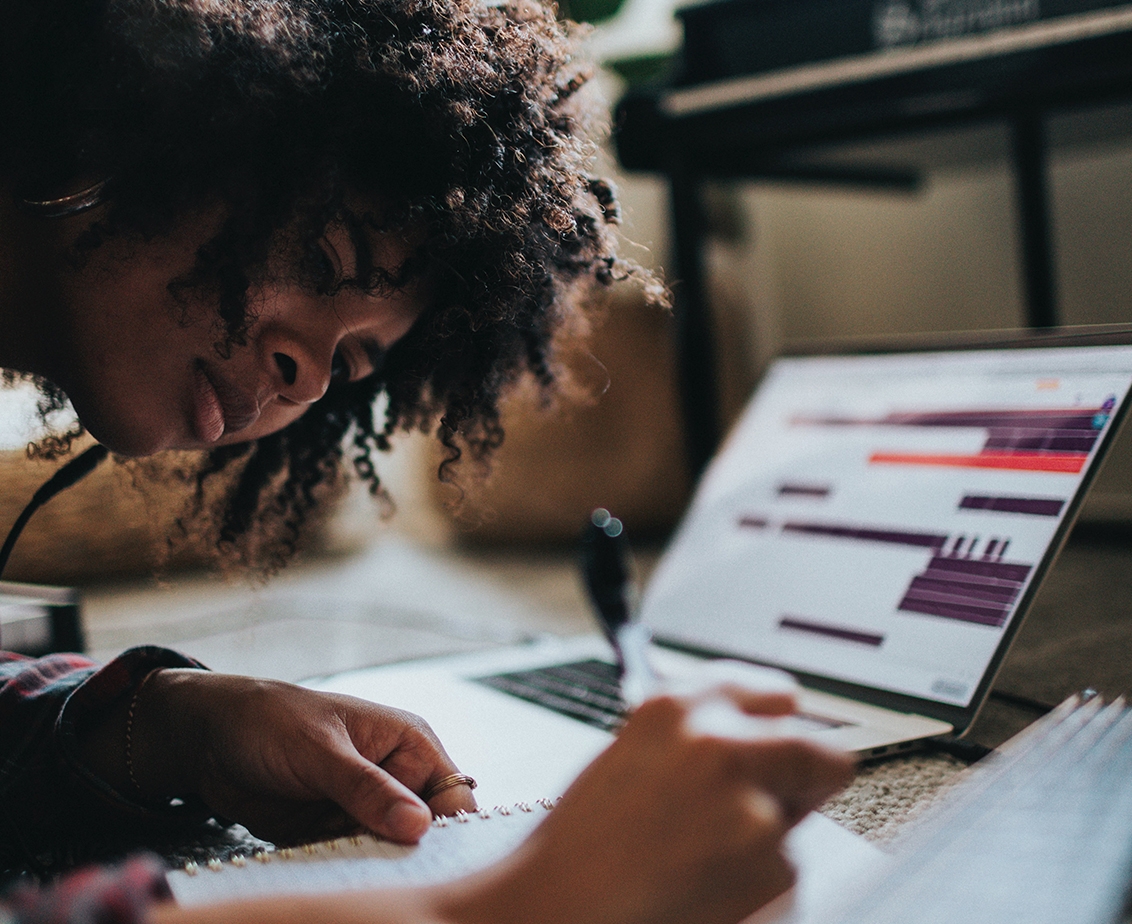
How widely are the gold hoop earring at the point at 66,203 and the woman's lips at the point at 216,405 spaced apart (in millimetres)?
83

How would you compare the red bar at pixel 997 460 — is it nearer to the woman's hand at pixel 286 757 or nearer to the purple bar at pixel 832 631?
the purple bar at pixel 832 631

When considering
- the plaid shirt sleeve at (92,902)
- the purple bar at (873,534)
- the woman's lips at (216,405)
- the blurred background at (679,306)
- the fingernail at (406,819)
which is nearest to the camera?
the plaid shirt sleeve at (92,902)

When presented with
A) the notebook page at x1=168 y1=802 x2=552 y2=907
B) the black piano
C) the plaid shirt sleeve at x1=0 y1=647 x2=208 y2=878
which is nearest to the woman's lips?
the plaid shirt sleeve at x1=0 y1=647 x2=208 y2=878


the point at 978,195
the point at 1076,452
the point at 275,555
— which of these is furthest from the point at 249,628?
the point at 978,195

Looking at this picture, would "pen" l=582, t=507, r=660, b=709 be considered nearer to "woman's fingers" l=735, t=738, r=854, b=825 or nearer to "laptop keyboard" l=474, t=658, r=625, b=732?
"laptop keyboard" l=474, t=658, r=625, b=732

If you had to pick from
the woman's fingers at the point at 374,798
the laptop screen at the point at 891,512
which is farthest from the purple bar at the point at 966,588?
the woman's fingers at the point at 374,798

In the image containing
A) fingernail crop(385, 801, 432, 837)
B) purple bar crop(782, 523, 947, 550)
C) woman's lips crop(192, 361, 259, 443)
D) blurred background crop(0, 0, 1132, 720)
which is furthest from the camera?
blurred background crop(0, 0, 1132, 720)

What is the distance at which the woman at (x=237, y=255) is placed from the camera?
1.33ft

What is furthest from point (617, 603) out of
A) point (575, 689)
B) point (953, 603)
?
point (953, 603)

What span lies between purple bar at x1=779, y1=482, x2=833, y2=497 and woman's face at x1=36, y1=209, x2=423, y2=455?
0.31 m

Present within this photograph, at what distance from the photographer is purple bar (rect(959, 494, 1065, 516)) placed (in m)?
0.52

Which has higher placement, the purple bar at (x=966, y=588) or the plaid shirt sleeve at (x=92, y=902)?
the plaid shirt sleeve at (x=92, y=902)

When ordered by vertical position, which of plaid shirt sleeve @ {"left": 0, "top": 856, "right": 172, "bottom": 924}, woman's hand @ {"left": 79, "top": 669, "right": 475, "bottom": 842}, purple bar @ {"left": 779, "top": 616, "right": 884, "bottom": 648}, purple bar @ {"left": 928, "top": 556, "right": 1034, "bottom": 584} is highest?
plaid shirt sleeve @ {"left": 0, "top": 856, "right": 172, "bottom": 924}

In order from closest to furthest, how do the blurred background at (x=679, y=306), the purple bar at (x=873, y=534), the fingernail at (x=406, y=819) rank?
1. the fingernail at (x=406, y=819)
2. the purple bar at (x=873, y=534)
3. the blurred background at (x=679, y=306)
